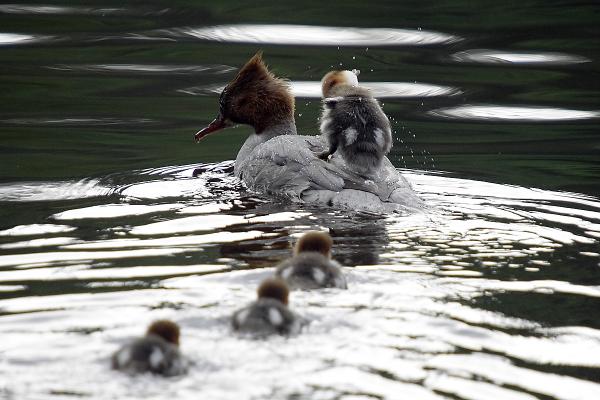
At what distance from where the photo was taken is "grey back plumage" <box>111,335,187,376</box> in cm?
478

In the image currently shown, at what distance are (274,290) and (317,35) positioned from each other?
29.8 feet

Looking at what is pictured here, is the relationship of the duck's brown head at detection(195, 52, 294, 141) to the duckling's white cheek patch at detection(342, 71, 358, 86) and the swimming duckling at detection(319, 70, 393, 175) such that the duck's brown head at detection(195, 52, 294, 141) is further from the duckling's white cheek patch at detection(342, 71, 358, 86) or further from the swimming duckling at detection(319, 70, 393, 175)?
the swimming duckling at detection(319, 70, 393, 175)

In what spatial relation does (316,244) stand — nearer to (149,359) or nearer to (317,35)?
(149,359)

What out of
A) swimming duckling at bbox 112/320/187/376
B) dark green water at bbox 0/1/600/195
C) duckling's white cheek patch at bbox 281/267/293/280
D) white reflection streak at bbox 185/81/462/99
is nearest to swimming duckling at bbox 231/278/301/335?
swimming duckling at bbox 112/320/187/376

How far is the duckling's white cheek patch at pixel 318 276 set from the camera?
5.95 metres

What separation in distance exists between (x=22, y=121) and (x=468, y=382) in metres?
7.51

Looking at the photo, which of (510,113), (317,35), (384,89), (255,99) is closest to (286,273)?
(255,99)

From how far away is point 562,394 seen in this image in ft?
16.1

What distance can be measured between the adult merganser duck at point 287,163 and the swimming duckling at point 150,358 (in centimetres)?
324

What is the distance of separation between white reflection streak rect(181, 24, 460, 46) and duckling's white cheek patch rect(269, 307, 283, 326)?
29.4ft

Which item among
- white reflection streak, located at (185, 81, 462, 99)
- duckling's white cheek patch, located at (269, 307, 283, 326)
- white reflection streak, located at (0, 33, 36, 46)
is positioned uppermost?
white reflection streak, located at (0, 33, 36, 46)

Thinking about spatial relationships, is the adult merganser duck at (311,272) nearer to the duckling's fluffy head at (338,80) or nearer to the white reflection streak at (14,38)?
the duckling's fluffy head at (338,80)

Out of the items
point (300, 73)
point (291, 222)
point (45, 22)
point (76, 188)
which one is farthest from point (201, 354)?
point (45, 22)

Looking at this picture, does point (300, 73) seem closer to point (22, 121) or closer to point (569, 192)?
point (22, 121)
